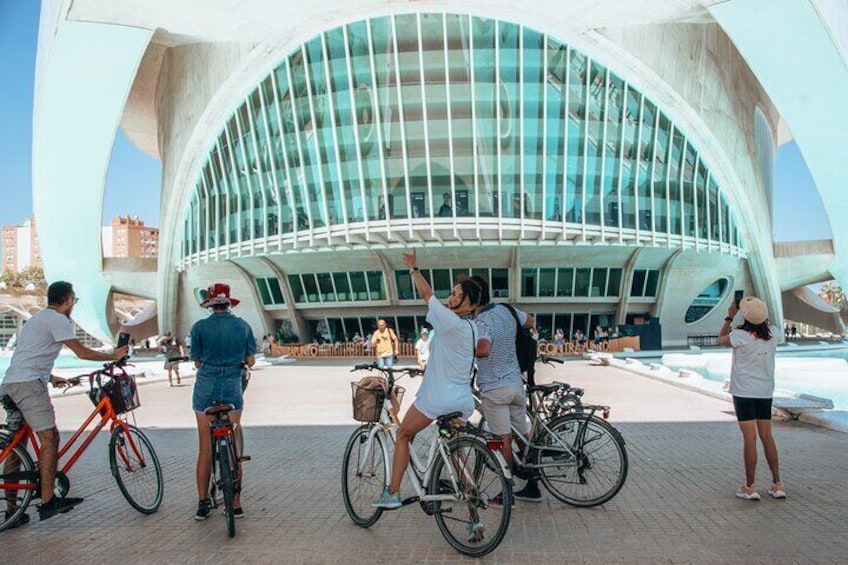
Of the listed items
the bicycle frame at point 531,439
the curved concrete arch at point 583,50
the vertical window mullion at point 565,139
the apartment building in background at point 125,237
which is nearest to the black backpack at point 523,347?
the bicycle frame at point 531,439

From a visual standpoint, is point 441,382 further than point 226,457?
No

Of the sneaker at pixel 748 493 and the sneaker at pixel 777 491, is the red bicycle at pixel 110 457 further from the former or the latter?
Answer: the sneaker at pixel 777 491

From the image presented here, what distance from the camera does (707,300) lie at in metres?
44.2

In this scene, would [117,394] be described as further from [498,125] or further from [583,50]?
[583,50]

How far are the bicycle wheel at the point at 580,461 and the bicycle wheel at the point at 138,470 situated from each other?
10.6 ft

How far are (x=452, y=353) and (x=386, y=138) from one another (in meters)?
30.4

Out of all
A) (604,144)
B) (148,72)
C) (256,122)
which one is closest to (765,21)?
(604,144)

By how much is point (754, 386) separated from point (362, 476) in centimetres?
344

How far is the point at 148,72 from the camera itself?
47812mm

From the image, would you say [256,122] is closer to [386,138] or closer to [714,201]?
[386,138]

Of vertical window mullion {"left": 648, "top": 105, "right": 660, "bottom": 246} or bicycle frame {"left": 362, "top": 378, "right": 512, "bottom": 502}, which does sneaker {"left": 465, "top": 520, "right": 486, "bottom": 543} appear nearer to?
bicycle frame {"left": 362, "top": 378, "right": 512, "bottom": 502}

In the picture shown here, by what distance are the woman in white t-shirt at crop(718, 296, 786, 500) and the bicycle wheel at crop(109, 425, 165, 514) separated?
4.95 metres

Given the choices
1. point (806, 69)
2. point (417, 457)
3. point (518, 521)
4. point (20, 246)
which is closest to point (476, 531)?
point (417, 457)

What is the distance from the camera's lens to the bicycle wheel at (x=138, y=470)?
20.3 ft
